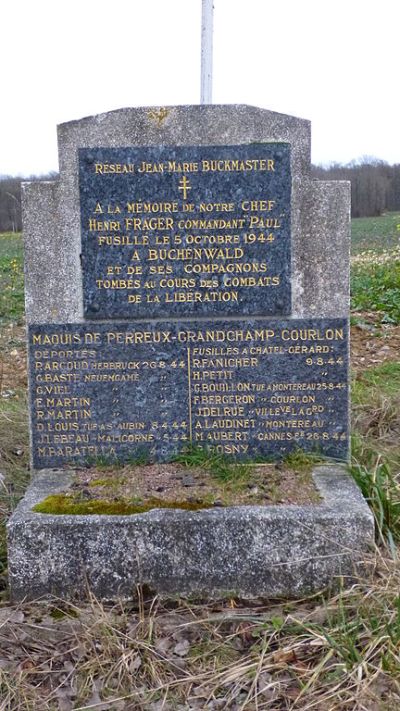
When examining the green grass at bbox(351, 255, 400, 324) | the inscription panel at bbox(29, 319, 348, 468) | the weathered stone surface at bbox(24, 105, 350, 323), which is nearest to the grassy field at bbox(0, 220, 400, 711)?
the inscription panel at bbox(29, 319, 348, 468)

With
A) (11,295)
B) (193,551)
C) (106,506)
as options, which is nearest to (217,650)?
(193,551)

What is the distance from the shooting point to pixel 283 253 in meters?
3.78

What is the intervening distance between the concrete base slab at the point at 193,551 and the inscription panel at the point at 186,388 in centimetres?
68

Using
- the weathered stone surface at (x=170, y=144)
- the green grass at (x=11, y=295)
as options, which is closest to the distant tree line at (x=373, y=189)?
the green grass at (x=11, y=295)

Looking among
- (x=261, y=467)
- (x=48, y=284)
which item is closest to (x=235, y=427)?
(x=261, y=467)

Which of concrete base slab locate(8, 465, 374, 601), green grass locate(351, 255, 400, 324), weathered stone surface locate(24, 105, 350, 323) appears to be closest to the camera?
concrete base slab locate(8, 465, 374, 601)

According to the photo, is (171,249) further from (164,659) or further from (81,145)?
(164,659)

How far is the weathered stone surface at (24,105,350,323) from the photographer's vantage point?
372 centimetres

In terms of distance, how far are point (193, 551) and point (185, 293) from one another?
1.29 metres

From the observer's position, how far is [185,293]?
3.82 metres

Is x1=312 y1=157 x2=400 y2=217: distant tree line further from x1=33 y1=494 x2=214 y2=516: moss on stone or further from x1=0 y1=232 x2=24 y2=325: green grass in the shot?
x1=33 y1=494 x2=214 y2=516: moss on stone

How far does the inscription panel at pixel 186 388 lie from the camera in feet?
12.6

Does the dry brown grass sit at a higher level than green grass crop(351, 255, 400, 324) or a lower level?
lower

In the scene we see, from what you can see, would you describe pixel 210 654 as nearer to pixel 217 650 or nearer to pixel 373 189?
pixel 217 650
